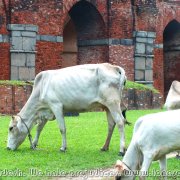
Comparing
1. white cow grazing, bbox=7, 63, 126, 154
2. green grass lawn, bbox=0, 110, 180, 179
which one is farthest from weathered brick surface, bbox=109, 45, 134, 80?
white cow grazing, bbox=7, 63, 126, 154

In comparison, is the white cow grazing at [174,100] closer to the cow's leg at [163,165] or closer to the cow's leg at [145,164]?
the cow's leg at [163,165]

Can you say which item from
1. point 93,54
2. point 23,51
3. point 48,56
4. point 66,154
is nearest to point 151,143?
point 66,154

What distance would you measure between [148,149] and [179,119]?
535mm

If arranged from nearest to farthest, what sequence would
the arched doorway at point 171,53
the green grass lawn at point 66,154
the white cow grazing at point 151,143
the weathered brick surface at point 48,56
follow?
the white cow grazing at point 151,143
the green grass lawn at point 66,154
the weathered brick surface at point 48,56
the arched doorway at point 171,53

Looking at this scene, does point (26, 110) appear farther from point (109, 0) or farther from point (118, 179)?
point (109, 0)

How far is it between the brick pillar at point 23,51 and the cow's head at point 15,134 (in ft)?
33.4

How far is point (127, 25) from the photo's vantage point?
23203 mm

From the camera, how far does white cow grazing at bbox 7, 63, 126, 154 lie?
9.90m

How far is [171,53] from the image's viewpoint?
28.8 m

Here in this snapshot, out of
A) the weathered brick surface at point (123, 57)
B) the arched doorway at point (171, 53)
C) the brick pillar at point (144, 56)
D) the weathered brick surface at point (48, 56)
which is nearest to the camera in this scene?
the weathered brick surface at point (48, 56)

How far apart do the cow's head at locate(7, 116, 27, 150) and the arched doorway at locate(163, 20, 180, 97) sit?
19.4m

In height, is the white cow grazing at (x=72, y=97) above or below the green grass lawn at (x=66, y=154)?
above

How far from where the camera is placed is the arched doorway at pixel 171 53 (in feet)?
93.8

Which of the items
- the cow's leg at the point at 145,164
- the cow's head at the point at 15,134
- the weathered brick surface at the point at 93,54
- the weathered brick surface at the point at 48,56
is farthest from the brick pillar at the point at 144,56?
the cow's leg at the point at 145,164
